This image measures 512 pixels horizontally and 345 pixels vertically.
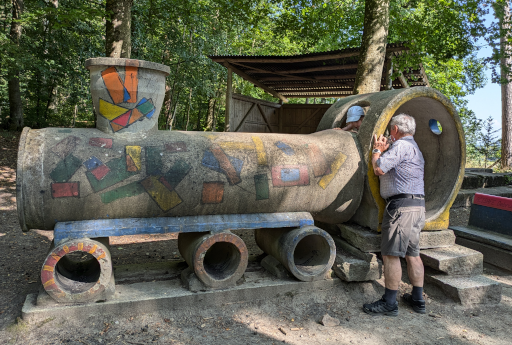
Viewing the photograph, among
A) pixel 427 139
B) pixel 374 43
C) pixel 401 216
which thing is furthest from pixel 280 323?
pixel 374 43

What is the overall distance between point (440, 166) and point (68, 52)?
1082 cm

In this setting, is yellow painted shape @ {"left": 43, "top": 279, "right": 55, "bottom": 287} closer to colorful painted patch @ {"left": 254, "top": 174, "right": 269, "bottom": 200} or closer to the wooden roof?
colorful painted patch @ {"left": 254, "top": 174, "right": 269, "bottom": 200}

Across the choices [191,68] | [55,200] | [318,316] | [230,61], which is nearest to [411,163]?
[318,316]

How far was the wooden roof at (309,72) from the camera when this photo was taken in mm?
8492

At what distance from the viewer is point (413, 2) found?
805 cm

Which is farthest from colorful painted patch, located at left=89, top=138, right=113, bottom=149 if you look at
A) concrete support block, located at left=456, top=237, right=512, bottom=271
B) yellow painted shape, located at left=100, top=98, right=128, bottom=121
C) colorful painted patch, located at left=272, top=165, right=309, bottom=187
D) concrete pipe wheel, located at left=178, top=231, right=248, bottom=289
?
concrete support block, located at left=456, top=237, right=512, bottom=271

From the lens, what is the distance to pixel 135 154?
317 cm

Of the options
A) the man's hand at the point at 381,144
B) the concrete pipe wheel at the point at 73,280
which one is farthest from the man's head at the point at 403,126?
the concrete pipe wheel at the point at 73,280

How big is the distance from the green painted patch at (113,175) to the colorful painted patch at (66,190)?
0.12 metres

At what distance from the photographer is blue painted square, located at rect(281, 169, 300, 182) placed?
11.6ft

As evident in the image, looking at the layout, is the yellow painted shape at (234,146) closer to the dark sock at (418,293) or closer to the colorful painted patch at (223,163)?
the colorful painted patch at (223,163)

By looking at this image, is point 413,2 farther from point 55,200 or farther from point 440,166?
point 55,200

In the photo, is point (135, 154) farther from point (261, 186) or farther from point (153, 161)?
point (261, 186)

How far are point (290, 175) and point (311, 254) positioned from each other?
3.18 feet
